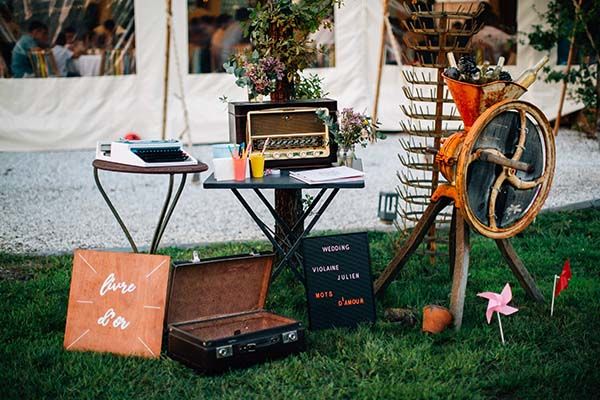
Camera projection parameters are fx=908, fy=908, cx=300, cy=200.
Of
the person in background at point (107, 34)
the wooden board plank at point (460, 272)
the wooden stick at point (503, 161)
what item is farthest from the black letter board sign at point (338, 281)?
the person in background at point (107, 34)

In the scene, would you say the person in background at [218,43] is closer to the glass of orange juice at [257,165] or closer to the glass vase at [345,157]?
the glass vase at [345,157]

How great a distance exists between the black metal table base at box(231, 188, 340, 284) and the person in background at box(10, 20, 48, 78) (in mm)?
6515

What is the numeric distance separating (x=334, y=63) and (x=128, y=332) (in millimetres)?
8070

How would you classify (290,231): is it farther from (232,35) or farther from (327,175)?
(232,35)

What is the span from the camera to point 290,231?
5547mm

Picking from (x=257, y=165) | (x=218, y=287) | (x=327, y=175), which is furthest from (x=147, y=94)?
(x=218, y=287)

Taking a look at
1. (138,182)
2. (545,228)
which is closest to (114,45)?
→ (138,182)

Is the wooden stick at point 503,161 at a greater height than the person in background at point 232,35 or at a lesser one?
lesser

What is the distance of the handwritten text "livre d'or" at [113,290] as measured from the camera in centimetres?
460

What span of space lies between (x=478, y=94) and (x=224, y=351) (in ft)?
6.23

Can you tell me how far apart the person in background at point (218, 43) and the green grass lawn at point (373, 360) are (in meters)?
6.38

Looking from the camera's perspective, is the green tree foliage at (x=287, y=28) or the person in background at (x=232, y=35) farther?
the person in background at (x=232, y=35)

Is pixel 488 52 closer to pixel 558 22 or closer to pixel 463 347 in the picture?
pixel 558 22

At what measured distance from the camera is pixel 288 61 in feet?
18.2
